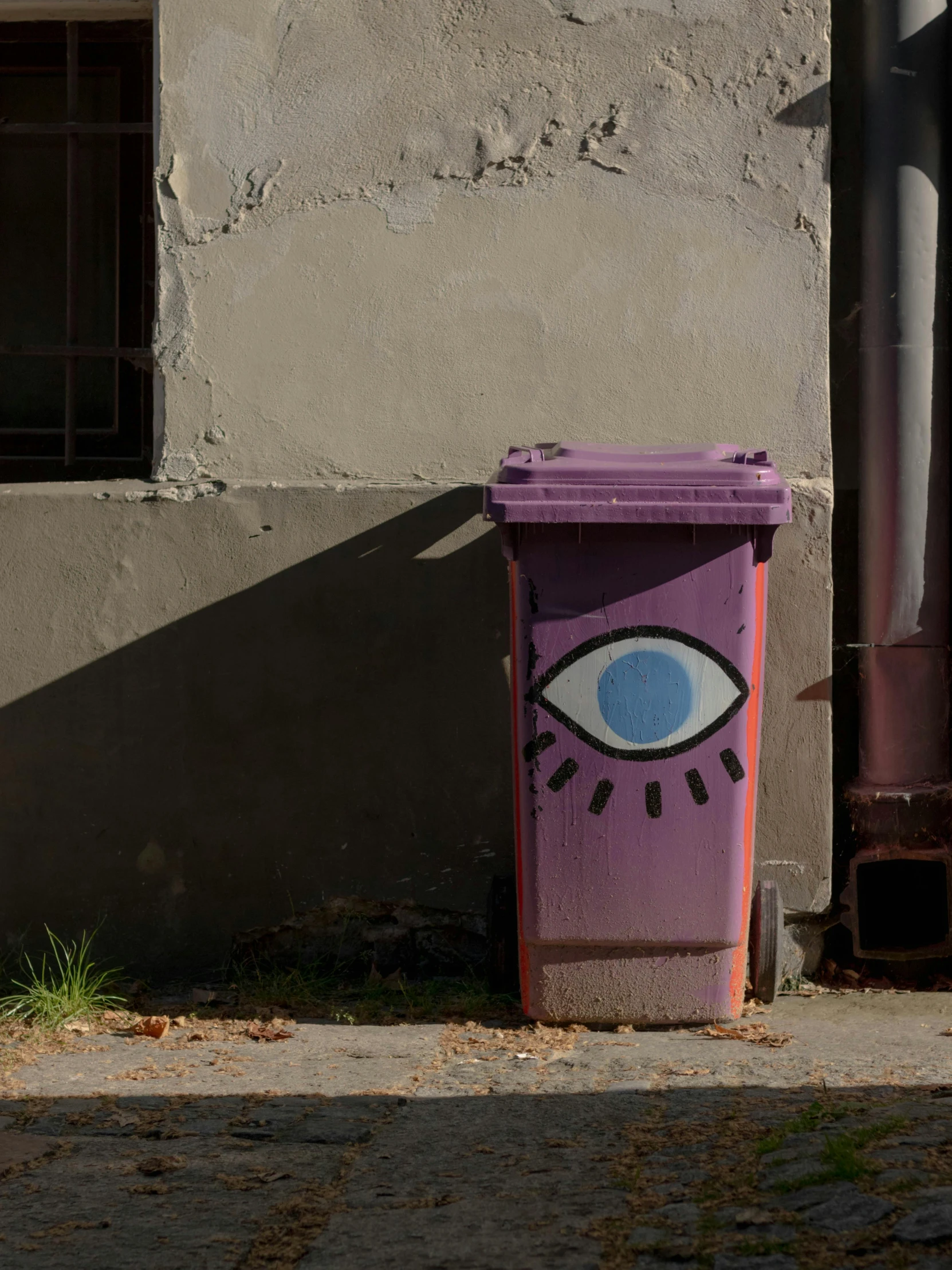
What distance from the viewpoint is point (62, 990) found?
3760 millimetres

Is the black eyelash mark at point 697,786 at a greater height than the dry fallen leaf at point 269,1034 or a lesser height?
greater

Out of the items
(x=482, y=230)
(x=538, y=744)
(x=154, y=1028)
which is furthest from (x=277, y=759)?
(x=482, y=230)

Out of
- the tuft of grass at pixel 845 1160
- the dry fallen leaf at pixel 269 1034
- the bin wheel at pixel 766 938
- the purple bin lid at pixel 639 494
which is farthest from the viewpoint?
the bin wheel at pixel 766 938

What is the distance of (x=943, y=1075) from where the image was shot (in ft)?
10.1

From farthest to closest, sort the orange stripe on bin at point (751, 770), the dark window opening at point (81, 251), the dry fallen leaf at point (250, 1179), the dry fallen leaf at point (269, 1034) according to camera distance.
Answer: the dark window opening at point (81, 251)
the dry fallen leaf at point (269, 1034)
the orange stripe on bin at point (751, 770)
the dry fallen leaf at point (250, 1179)

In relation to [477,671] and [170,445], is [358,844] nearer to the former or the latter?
[477,671]

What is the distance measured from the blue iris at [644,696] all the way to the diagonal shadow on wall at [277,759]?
66 cm

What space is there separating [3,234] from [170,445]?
65.2 inches

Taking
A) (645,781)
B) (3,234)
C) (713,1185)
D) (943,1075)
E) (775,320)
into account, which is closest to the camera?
(713,1185)

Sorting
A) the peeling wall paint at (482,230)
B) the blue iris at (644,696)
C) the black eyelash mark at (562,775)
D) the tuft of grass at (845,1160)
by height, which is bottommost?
the tuft of grass at (845,1160)

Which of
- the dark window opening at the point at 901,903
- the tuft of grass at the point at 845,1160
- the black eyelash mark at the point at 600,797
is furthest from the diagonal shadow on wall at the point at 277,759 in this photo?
the tuft of grass at the point at 845,1160

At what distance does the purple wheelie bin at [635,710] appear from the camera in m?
3.36

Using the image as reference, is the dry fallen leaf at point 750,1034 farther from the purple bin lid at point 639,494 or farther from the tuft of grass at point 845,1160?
the purple bin lid at point 639,494

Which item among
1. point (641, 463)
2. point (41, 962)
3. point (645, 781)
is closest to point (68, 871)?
point (41, 962)
